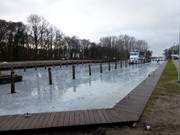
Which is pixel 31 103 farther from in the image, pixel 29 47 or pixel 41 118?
pixel 29 47

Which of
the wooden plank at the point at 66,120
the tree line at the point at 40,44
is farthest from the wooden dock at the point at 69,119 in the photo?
the tree line at the point at 40,44

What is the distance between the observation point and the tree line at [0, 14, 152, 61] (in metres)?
53.8

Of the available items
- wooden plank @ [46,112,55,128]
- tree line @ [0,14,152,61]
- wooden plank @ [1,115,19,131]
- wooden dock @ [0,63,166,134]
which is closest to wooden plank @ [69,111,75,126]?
wooden dock @ [0,63,166,134]

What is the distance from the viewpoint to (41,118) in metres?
6.38

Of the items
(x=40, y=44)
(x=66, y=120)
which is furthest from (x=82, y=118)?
(x=40, y=44)

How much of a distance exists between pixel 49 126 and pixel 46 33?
63.8 meters

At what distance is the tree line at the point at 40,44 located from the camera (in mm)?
53825

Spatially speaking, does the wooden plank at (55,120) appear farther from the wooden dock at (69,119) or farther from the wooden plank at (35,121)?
the wooden plank at (35,121)

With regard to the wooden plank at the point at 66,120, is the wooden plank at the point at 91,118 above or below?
above

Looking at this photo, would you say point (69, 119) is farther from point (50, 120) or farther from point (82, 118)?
point (50, 120)

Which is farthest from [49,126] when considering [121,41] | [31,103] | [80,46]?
[121,41]

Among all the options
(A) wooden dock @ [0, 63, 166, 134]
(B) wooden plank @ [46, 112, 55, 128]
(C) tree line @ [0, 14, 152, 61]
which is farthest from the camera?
(C) tree line @ [0, 14, 152, 61]

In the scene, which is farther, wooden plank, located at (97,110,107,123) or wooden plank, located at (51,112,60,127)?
wooden plank, located at (97,110,107,123)

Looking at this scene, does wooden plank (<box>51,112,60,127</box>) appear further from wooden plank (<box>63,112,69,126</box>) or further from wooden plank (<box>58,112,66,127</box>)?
wooden plank (<box>63,112,69,126</box>)
